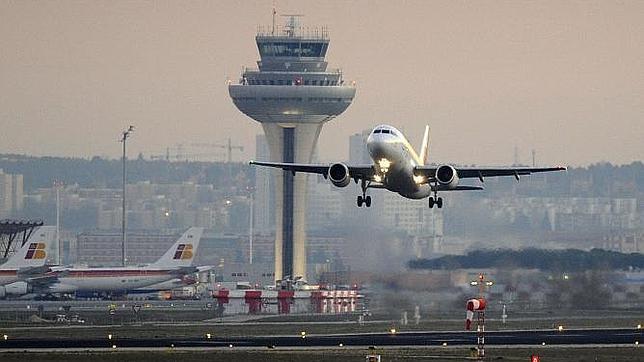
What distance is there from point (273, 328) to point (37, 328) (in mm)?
15846

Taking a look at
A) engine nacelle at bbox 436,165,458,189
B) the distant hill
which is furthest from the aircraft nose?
the distant hill

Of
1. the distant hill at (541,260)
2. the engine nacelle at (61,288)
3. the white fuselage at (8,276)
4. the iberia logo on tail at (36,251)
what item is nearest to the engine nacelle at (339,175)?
the distant hill at (541,260)

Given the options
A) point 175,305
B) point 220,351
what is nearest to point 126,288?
point 175,305

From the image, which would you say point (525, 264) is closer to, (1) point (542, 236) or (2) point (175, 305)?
(1) point (542, 236)

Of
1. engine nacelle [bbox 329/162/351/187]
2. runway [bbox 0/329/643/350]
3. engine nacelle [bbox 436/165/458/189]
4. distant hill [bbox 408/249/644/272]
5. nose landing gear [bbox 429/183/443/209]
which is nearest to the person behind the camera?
engine nacelle [bbox 329/162/351/187]

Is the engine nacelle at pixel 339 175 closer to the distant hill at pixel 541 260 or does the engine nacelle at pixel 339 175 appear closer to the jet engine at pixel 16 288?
the distant hill at pixel 541 260

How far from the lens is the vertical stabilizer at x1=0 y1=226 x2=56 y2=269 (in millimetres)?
187500

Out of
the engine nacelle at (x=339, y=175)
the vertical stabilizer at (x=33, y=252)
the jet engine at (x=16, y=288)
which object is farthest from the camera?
the vertical stabilizer at (x=33, y=252)

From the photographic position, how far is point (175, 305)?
17588 cm

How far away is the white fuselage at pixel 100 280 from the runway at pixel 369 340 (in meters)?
78.3

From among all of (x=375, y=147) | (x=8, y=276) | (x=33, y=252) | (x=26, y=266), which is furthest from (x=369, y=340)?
(x=33, y=252)

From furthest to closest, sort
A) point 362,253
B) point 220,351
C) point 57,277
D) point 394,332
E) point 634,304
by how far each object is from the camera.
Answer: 1. point 57,277
2. point 362,253
3. point 634,304
4. point 394,332
5. point 220,351

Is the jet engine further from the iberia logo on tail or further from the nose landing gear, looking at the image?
the nose landing gear

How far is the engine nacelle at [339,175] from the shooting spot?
345 ft
